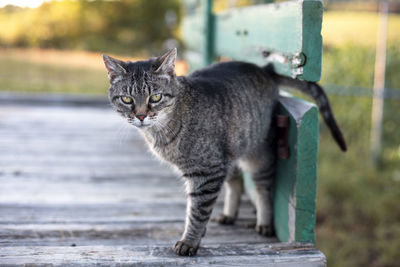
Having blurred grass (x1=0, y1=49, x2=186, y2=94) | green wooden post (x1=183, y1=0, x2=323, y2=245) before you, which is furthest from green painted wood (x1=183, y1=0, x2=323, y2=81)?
blurred grass (x1=0, y1=49, x2=186, y2=94)

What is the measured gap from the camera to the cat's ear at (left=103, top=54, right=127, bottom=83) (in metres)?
2.14

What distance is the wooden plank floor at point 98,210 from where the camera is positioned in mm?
1791

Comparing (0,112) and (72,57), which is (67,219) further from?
(72,57)

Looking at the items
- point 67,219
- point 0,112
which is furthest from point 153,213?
point 0,112

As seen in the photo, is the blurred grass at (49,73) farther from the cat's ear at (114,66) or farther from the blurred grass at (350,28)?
the cat's ear at (114,66)

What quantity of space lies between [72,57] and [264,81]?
720cm

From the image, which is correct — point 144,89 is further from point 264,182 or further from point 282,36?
point 264,182

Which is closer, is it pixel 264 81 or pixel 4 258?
pixel 4 258

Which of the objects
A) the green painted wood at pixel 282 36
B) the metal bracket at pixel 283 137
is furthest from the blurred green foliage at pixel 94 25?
the metal bracket at pixel 283 137

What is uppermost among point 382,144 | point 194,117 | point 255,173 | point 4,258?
point 194,117

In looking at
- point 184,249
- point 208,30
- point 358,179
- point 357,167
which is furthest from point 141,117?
point 357,167

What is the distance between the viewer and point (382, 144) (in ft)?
15.9

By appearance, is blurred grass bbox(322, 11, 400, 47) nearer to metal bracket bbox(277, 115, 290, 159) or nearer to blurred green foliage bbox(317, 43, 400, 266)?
blurred green foliage bbox(317, 43, 400, 266)

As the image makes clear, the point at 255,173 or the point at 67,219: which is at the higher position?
the point at 255,173
